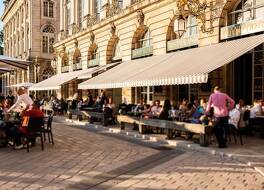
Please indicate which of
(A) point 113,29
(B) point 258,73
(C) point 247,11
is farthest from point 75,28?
(B) point 258,73

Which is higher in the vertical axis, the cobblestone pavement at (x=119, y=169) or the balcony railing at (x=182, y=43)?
the balcony railing at (x=182, y=43)

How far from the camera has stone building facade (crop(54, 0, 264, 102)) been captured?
15.2 metres

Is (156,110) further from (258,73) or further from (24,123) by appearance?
(24,123)

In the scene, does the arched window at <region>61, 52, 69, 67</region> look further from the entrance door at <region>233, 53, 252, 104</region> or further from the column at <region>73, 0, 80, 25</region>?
the entrance door at <region>233, 53, 252, 104</region>

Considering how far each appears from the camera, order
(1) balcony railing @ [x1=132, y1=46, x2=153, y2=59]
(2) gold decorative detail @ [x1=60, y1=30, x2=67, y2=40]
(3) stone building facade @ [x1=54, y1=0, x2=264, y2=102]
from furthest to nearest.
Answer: (2) gold decorative detail @ [x1=60, y1=30, x2=67, y2=40] < (1) balcony railing @ [x1=132, y1=46, x2=153, y2=59] < (3) stone building facade @ [x1=54, y1=0, x2=264, y2=102]

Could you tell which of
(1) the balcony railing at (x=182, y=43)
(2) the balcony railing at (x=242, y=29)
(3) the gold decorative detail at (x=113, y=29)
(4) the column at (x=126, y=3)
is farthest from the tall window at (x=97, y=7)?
(2) the balcony railing at (x=242, y=29)

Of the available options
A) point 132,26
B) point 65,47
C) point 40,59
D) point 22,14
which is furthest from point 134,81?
point 22,14

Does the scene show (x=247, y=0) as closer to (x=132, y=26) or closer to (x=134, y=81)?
(x=134, y=81)

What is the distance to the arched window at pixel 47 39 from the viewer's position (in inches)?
1965

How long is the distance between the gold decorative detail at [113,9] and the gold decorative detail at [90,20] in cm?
229

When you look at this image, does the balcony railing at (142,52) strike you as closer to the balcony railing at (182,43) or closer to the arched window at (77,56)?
the balcony railing at (182,43)

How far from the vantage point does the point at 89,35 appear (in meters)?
28.0

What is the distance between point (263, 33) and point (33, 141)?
25.9ft

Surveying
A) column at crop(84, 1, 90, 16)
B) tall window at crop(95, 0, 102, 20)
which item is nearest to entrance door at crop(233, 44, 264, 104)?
tall window at crop(95, 0, 102, 20)
